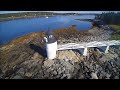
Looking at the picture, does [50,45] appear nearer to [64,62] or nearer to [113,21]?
[64,62]

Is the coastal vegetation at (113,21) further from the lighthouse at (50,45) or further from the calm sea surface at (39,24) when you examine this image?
the lighthouse at (50,45)

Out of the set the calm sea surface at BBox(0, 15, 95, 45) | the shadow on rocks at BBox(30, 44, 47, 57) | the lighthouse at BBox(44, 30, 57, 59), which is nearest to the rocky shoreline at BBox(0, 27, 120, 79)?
the shadow on rocks at BBox(30, 44, 47, 57)

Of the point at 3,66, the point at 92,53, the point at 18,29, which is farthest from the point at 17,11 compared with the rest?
the point at 92,53

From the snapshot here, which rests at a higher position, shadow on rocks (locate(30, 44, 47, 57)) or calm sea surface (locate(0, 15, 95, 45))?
calm sea surface (locate(0, 15, 95, 45))

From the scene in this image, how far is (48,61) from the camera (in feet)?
13.0

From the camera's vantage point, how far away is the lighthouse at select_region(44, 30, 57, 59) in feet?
12.7

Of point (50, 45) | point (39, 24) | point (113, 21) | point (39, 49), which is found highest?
point (113, 21)

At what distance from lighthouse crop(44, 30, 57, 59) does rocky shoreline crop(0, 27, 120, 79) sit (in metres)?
0.15

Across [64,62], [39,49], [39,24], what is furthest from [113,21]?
[39,49]

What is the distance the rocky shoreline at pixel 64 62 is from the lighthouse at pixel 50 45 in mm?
154

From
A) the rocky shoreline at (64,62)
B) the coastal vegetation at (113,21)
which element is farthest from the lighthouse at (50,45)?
the coastal vegetation at (113,21)

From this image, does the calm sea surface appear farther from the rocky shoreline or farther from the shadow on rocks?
the shadow on rocks

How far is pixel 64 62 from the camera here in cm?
408

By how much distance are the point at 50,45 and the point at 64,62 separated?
63cm
